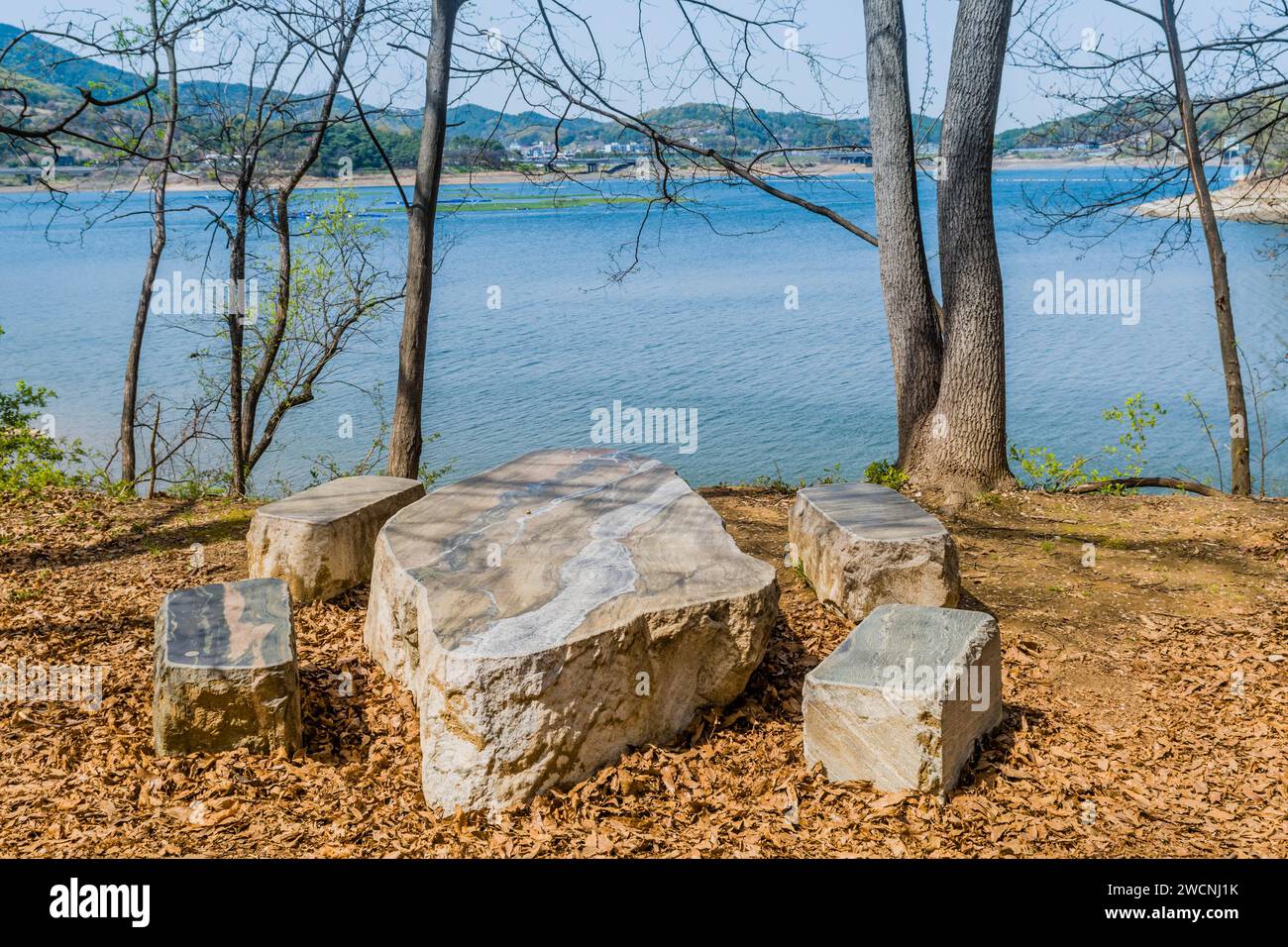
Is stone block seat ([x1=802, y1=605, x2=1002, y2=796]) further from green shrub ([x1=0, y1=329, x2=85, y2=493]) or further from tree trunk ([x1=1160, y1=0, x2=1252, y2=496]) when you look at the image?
→ green shrub ([x1=0, y1=329, x2=85, y2=493])

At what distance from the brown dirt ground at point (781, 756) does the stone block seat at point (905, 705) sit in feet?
0.36

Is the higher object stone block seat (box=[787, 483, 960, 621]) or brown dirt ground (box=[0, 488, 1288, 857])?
stone block seat (box=[787, 483, 960, 621])

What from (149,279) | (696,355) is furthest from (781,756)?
(696,355)

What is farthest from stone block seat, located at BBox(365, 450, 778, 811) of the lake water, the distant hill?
the distant hill

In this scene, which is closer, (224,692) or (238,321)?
(224,692)

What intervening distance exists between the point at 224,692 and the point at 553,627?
141 centimetres

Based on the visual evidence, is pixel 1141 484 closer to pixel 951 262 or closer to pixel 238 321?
pixel 951 262

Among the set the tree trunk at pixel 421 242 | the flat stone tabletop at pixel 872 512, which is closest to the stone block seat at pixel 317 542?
the tree trunk at pixel 421 242

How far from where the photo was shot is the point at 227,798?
383 cm

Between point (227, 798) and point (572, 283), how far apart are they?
2804 centimetres

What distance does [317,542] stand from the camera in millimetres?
5738

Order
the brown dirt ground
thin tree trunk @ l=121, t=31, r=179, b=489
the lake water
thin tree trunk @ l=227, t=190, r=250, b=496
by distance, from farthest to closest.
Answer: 1. the lake water
2. thin tree trunk @ l=121, t=31, r=179, b=489
3. thin tree trunk @ l=227, t=190, r=250, b=496
4. the brown dirt ground

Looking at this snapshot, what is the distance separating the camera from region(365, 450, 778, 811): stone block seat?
12.1ft

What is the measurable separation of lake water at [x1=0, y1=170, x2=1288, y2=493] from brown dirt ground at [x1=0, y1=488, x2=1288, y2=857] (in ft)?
10.3
